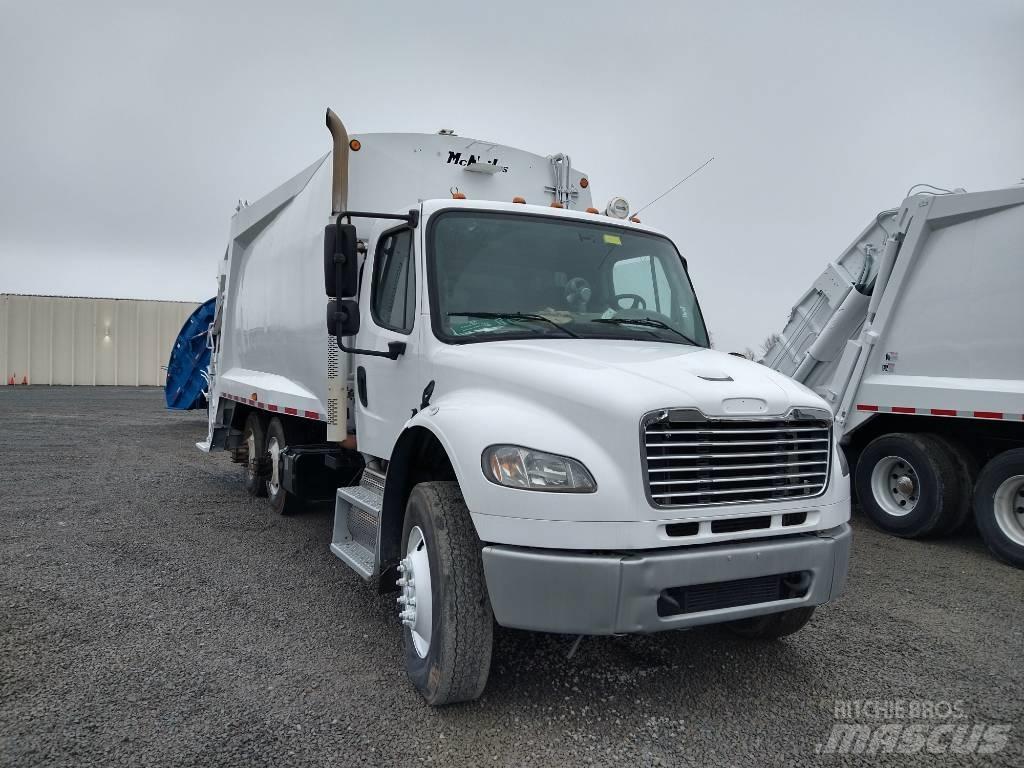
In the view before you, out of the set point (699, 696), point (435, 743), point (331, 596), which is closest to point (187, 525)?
point (331, 596)

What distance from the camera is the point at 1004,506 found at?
251 inches

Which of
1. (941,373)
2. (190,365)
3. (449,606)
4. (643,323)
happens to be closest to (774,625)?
(643,323)

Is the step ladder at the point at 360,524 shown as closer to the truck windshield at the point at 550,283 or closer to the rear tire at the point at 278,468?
the truck windshield at the point at 550,283

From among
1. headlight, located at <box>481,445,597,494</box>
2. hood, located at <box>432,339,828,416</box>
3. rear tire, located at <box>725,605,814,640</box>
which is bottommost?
rear tire, located at <box>725,605,814,640</box>

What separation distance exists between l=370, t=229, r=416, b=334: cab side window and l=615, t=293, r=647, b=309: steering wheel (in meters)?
1.22

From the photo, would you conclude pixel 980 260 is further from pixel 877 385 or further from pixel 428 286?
pixel 428 286

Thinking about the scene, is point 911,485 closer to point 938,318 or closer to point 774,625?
point 938,318

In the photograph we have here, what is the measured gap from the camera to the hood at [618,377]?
3.23m

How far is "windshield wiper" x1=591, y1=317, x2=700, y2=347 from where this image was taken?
4.39m

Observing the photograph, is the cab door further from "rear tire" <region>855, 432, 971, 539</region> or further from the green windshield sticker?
"rear tire" <region>855, 432, 971, 539</region>

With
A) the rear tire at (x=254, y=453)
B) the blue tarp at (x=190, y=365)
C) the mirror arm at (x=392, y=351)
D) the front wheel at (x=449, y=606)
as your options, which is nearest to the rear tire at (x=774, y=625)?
the front wheel at (x=449, y=606)

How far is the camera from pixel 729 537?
327cm

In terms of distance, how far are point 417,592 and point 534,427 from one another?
1042 millimetres

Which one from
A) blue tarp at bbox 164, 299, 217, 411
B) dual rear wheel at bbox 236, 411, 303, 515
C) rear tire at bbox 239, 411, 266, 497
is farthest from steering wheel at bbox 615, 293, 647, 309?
blue tarp at bbox 164, 299, 217, 411
